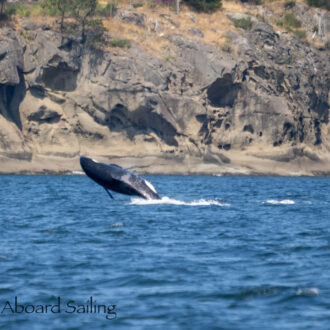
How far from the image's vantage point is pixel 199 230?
1933cm

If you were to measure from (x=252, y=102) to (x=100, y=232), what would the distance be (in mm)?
52923

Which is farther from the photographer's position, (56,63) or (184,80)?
(184,80)

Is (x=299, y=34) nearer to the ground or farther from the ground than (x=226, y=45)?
farther from the ground

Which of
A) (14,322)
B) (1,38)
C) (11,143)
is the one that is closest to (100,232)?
(14,322)

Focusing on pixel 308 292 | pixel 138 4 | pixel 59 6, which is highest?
pixel 138 4

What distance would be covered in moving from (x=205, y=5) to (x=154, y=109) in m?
20.3

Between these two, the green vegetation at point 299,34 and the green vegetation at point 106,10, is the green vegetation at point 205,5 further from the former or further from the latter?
the green vegetation at point 106,10

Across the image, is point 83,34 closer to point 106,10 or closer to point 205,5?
point 106,10

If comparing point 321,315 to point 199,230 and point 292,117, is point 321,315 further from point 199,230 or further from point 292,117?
point 292,117

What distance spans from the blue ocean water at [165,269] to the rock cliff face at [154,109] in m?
38.1

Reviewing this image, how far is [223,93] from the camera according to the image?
69.6 m

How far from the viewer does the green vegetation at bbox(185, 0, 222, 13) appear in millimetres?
77438

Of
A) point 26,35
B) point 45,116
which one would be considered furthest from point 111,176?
point 26,35

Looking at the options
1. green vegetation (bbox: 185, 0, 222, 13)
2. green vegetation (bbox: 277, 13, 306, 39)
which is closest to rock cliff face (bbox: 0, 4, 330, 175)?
green vegetation (bbox: 185, 0, 222, 13)
